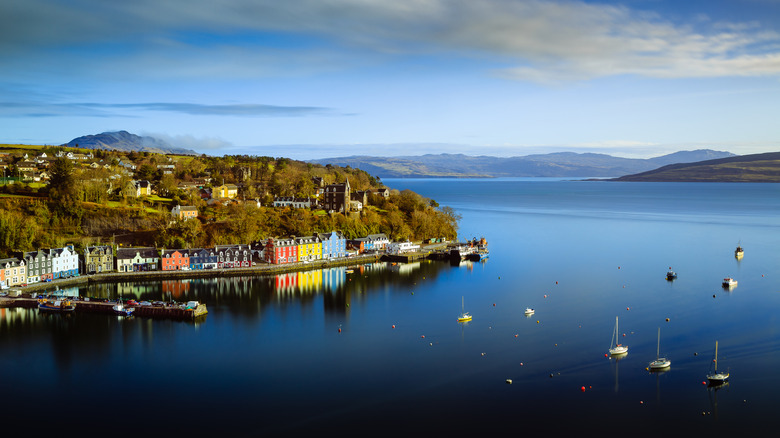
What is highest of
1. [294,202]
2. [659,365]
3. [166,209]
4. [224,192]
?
[224,192]

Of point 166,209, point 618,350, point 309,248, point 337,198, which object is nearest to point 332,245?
point 309,248

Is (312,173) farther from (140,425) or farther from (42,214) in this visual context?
(140,425)

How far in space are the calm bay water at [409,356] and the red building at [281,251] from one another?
2.31m

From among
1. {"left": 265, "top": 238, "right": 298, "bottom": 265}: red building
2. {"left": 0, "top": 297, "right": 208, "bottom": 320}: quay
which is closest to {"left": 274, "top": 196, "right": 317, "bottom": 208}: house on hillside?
{"left": 265, "top": 238, "right": 298, "bottom": 265}: red building

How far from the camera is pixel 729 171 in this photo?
148 meters

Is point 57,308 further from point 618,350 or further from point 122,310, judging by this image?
point 618,350

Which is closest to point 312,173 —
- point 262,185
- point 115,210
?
point 262,185

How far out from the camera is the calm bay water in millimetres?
13484

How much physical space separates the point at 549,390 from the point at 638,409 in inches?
83.2

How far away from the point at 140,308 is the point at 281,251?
10639 millimetres

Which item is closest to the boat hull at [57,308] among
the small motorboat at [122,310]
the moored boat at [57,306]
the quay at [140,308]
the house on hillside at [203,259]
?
the moored boat at [57,306]

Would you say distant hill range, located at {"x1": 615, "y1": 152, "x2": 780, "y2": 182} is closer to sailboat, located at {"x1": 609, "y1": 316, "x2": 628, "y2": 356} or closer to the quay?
sailboat, located at {"x1": 609, "y1": 316, "x2": 628, "y2": 356}

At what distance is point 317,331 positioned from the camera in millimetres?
20000

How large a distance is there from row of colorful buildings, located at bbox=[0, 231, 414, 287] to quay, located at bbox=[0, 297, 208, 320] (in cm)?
285
